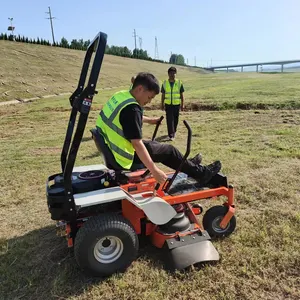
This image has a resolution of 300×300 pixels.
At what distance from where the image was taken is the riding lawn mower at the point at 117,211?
107 inches

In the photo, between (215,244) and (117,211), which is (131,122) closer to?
(117,211)

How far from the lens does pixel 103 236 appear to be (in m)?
2.73

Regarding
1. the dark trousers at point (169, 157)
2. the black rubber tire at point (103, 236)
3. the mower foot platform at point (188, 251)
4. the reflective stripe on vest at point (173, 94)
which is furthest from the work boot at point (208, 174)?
the reflective stripe on vest at point (173, 94)

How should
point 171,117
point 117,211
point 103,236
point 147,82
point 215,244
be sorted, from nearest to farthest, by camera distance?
point 103,236 < point 147,82 < point 117,211 < point 215,244 < point 171,117

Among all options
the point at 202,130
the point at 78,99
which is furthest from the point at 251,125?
the point at 78,99

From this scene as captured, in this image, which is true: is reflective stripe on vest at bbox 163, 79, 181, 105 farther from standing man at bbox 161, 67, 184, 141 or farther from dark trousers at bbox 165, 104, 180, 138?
dark trousers at bbox 165, 104, 180, 138

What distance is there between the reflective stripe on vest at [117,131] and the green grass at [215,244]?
101cm

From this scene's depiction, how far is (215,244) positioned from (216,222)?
0.80ft

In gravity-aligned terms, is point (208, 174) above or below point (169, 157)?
below

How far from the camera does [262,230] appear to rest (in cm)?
353

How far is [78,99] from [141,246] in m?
1.63

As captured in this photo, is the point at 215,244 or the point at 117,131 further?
the point at 215,244

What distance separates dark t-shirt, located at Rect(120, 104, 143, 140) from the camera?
9.03ft

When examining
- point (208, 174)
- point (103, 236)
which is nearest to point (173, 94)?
point (208, 174)
